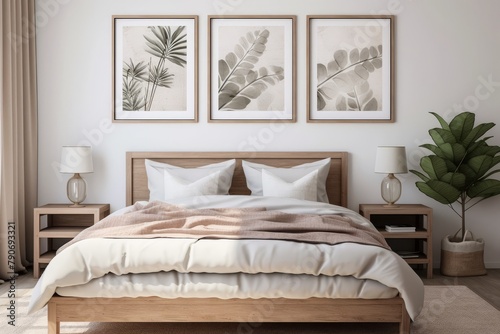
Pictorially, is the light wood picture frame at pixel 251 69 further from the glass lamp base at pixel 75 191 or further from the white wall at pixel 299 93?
the glass lamp base at pixel 75 191

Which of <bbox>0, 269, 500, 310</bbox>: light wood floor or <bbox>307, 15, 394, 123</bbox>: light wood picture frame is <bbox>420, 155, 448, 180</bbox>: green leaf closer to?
<bbox>307, 15, 394, 123</bbox>: light wood picture frame

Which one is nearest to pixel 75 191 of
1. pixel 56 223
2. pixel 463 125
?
pixel 56 223

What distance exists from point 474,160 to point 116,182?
3021 mm

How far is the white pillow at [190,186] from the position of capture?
475cm

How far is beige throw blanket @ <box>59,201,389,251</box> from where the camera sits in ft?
10.9

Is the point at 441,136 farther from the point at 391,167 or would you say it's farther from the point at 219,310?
the point at 219,310

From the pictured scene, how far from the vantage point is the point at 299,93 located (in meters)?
5.27

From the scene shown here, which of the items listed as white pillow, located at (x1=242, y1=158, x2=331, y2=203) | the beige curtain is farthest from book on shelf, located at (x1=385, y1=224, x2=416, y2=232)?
the beige curtain

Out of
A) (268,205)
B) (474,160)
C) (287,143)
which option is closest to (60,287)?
(268,205)

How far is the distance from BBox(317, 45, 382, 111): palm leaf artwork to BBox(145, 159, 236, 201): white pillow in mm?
1097

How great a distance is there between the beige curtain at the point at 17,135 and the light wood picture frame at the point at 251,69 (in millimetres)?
1529

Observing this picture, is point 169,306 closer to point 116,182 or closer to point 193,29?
point 116,182

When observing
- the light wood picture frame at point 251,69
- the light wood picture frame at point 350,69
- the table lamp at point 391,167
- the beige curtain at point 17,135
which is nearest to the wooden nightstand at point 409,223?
the table lamp at point 391,167

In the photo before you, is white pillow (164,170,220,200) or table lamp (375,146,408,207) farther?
table lamp (375,146,408,207)
